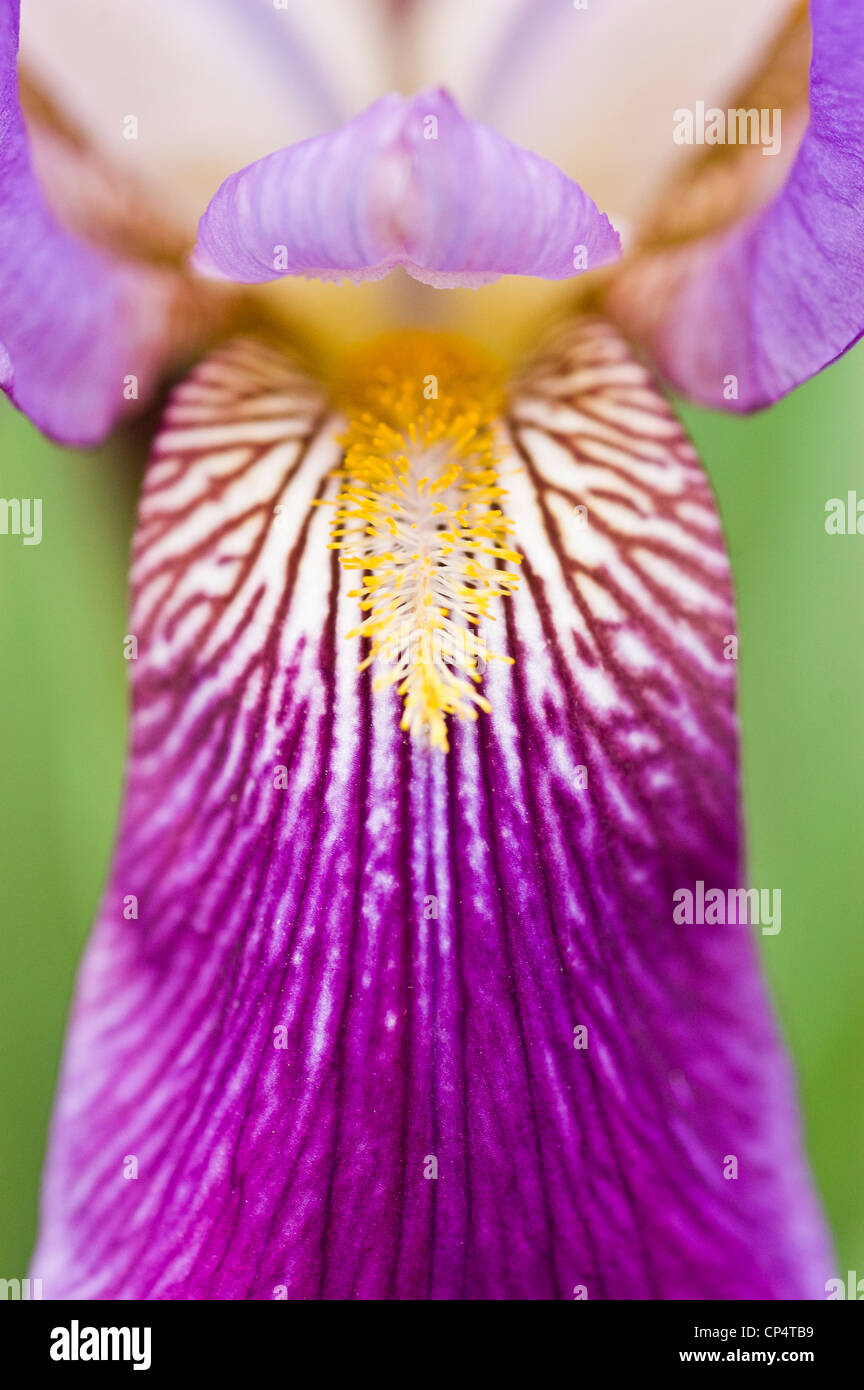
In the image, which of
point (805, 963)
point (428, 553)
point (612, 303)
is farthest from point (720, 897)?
point (612, 303)

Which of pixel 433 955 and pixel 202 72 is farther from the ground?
pixel 202 72

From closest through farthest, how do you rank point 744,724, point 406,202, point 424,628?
point 406,202 → point 424,628 → point 744,724

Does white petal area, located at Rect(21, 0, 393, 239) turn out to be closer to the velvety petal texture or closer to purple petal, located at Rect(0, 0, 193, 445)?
purple petal, located at Rect(0, 0, 193, 445)

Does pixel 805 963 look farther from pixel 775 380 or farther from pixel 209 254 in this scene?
pixel 209 254

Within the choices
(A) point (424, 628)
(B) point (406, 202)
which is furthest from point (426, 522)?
(B) point (406, 202)

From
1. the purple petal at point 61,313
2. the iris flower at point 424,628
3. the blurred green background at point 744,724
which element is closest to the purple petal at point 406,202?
the iris flower at point 424,628

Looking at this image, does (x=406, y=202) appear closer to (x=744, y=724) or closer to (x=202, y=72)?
(x=202, y=72)
